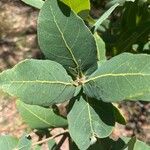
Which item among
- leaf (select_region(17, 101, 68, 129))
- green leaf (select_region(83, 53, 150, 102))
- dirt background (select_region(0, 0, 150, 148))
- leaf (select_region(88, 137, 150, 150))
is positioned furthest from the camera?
dirt background (select_region(0, 0, 150, 148))

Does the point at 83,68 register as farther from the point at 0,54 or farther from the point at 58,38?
the point at 0,54

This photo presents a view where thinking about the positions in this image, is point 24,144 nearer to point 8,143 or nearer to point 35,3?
point 8,143

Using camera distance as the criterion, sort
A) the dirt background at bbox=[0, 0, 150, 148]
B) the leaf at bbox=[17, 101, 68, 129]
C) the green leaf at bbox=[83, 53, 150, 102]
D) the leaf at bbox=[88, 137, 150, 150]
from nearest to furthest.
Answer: the green leaf at bbox=[83, 53, 150, 102] < the leaf at bbox=[88, 137, 150, 150] < the leaf at bbox=[17, 101, 68, 129] < the dirt background at bbox=[0, 0, 150, 148]

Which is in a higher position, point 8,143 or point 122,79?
point 122,79

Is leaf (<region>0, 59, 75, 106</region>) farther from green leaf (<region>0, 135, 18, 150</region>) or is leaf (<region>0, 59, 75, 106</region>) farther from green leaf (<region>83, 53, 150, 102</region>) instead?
green leaf (<region>0, 135, 18, 150</region>)

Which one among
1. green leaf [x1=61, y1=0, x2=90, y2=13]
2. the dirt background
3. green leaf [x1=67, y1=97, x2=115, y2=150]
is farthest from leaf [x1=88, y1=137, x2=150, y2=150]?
the dirt background

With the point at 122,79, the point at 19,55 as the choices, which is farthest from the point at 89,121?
the point at 19,55

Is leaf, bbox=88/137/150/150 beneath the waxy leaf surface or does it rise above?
above
